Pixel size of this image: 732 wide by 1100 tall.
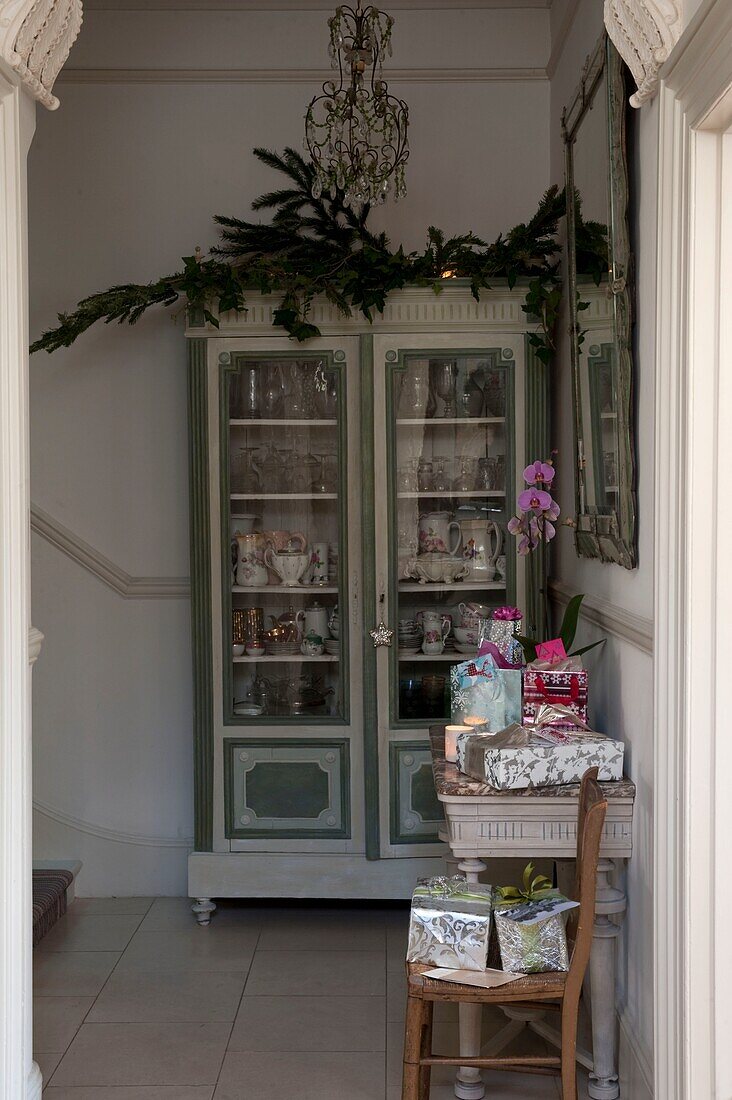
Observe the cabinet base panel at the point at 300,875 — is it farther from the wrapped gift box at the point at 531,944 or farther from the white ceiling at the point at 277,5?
the white ceiling at the point at 277,5

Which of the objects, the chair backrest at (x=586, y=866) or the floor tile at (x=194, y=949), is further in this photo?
the floor tile at (x=194, y=949)

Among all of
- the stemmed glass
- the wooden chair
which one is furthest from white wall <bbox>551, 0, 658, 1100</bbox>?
the stemmed glass

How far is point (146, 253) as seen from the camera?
13.6 ft

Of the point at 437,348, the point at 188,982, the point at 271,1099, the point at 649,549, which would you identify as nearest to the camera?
the point at 649,549

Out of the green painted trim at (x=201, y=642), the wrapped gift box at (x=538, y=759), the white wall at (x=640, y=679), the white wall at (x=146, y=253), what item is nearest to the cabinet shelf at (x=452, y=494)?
the green painted trim at (x=201, y=642)

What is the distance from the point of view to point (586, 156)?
2.97 metres

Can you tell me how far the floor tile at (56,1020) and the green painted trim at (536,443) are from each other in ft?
6.14

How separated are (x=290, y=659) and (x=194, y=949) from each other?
1038 millimetres

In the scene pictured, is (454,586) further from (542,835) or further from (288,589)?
(542,835)

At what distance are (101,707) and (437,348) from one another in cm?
192

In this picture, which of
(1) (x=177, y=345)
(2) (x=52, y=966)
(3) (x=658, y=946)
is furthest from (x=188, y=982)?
(1) (x=177, y=345)

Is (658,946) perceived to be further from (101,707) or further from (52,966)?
(101,707)

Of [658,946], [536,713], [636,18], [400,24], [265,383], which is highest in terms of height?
[400,24]

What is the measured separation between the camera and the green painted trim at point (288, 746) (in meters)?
3.81
